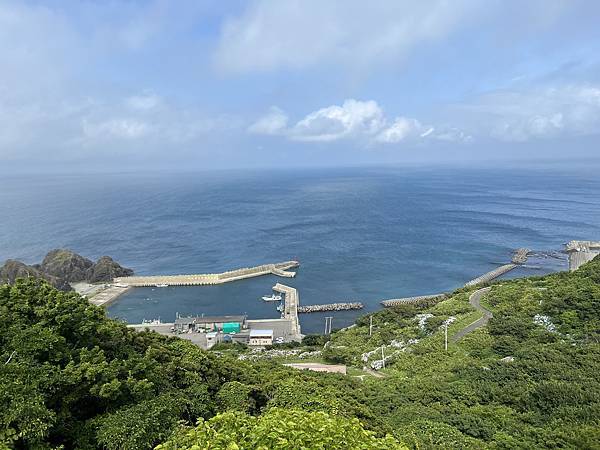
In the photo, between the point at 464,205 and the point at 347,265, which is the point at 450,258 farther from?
the point at 464,205

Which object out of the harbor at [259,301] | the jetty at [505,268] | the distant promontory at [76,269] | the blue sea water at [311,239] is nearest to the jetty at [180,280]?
the harbor at [259,301]

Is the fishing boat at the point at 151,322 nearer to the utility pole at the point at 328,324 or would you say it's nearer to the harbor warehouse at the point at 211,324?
the harbor warehouse at the point at 211,324

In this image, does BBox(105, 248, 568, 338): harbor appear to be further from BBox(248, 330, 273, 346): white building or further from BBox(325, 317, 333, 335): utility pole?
BBox(248, 330, 273, 346): white building

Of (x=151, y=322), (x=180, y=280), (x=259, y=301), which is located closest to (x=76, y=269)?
(x=180, y=280)

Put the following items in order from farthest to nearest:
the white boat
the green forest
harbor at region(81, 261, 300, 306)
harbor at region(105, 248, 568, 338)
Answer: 1. harbor at region(81, 261, 300, 306)
2. harbor at region(105, 248, 568, 338)
3. the white boat
4. the green forest

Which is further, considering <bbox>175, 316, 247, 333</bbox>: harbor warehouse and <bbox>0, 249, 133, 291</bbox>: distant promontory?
<bbox>0, 249, 133, 291</bbox>: distant promontory

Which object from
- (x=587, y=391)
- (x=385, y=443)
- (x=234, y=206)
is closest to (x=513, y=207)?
(x=234, y=206)

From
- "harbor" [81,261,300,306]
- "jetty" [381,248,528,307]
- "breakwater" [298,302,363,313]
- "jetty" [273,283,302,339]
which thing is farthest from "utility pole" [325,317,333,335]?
"harbor" [81,261,300,306]
